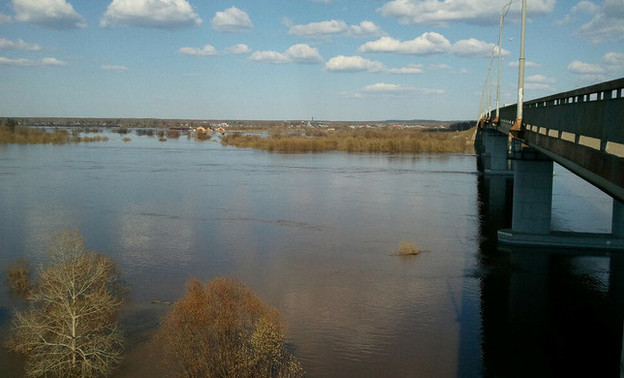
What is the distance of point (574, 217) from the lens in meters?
36.2

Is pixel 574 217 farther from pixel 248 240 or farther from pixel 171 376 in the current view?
pixel 171 376

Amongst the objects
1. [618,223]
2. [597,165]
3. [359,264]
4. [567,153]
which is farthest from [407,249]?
[597,165]

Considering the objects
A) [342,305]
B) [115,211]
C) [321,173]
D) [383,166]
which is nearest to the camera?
[342,305]

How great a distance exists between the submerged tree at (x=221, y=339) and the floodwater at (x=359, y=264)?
168cm

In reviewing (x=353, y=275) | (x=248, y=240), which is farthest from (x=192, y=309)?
(x=248, y=240)

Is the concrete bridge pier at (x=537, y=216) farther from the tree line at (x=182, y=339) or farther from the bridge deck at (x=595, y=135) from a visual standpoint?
the tree line at (x=182, y=339)

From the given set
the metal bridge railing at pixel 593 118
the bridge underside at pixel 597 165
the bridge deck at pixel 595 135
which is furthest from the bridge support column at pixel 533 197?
the bridge underside at pixel 597 165

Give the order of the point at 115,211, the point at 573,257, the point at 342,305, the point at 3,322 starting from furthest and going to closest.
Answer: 1. the point at 115,211
2. the point at 573,257
3. the point at 342,305
4. the point at 3,322

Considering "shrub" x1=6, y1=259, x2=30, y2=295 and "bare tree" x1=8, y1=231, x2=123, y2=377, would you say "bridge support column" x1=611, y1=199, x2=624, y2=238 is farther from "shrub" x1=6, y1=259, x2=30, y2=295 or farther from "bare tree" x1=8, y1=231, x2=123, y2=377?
"shrub" x1=6, y1=259, x2=30, y2=295

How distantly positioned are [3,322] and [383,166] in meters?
54.7

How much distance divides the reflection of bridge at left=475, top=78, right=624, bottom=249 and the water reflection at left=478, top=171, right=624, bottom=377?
105 cm

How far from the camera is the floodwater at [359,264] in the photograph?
1577cm

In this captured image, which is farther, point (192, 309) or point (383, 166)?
point (383, 166)

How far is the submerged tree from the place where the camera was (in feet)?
41.6
